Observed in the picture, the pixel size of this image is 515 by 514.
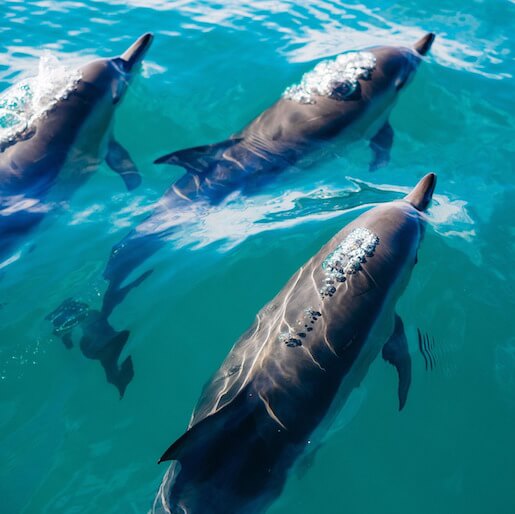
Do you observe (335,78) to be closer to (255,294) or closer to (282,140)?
(282,140)

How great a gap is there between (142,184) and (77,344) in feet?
9.02

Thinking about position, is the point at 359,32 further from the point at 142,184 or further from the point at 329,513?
the point at 329,513

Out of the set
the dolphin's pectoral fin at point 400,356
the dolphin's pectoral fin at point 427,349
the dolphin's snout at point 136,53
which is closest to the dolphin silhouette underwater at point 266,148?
the dolphin's snout at point 136,53

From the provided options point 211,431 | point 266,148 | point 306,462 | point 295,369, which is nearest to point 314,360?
point 295,369

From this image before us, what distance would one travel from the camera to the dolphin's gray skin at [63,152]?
684 cm

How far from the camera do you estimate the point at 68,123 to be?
292 inches

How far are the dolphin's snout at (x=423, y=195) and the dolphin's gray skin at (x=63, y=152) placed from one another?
336cm

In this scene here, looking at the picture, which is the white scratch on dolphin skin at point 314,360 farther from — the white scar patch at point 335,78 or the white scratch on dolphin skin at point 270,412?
the white scar patch at point 335,78

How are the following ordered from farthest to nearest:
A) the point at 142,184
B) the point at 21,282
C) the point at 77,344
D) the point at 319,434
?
the point at 142,184 < the point at 21,282 < the point at 77,344 < the point at 319,434

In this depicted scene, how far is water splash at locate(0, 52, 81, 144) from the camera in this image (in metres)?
7.28

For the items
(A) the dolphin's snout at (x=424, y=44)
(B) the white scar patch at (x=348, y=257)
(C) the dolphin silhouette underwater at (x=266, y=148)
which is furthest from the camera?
(A) the dolphin's snout at (x=424, y=44)

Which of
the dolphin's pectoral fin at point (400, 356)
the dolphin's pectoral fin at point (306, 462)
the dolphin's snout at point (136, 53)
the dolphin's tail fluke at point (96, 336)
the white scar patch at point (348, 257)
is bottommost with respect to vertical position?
the dolphin's tail fluke at point (96, 336)

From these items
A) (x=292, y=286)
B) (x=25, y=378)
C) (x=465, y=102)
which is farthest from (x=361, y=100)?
(x=25, y=378)

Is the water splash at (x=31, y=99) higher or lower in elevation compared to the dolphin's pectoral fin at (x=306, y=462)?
higher
